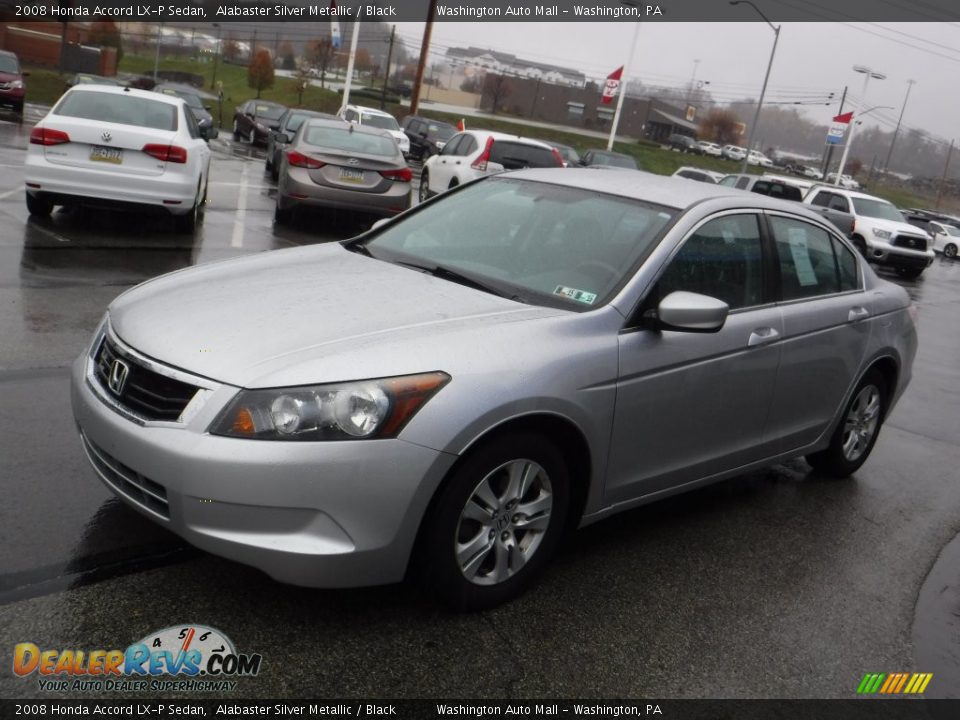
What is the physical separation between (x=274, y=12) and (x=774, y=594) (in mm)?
Answer: 103076

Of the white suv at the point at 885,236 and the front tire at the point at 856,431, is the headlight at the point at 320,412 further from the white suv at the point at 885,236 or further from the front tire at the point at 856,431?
the white suv at the point at 885,236

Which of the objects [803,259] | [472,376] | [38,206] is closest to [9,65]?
[38,206]

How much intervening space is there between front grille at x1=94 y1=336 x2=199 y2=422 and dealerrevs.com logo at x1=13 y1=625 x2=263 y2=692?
734 mm

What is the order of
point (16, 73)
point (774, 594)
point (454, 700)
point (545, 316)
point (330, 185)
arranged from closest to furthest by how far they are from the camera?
point (454, 700) → point (545, 316) → point (774, 594) → point (330, 185) → point (16, 73)

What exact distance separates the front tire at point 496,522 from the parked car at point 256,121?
2822 cm

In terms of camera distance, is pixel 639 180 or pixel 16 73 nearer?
pixel 639 180

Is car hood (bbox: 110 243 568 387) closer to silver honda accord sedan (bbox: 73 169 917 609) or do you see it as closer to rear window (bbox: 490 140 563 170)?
silver honda accord sedan (bbox: 73 169 917 609)

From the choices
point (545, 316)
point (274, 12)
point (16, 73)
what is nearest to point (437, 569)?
point (545, 316)

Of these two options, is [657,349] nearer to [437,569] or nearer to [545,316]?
[545,316]

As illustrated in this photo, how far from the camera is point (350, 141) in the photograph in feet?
44.0

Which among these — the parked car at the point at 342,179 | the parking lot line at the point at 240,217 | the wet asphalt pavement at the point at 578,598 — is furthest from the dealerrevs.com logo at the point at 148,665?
the parked car at the point at 342,179

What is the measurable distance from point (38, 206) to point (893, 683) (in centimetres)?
993

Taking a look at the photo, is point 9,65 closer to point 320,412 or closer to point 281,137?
point 281,137

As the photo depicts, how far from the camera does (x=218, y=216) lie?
524 inches
